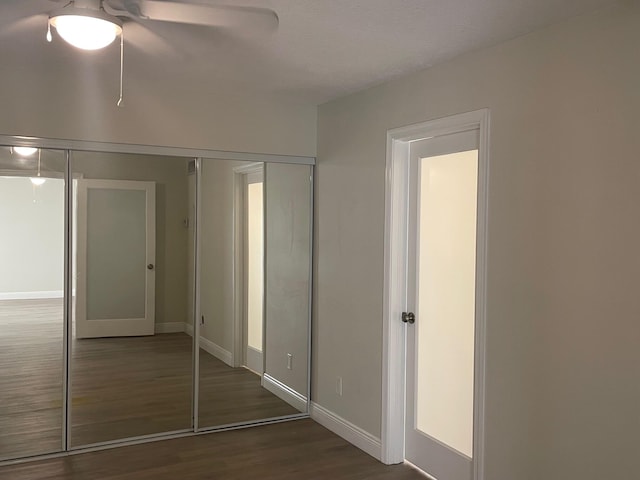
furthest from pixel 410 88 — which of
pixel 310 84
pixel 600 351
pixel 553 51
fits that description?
pixel 600 351

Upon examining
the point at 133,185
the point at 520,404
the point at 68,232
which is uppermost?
the point at 133,185

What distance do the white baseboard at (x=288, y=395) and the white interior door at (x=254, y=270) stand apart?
0.55 ft

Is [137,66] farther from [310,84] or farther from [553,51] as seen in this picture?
[553,51]

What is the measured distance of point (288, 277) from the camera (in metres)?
4.74

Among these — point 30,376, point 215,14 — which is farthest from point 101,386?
point 215,14

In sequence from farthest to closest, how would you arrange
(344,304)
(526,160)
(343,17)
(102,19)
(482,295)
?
(344,304)
(482,295)
(526,160)
(343,17)
(102,19)

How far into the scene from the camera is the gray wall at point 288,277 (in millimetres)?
4684

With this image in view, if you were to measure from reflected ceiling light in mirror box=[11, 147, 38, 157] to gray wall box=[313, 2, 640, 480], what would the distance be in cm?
246

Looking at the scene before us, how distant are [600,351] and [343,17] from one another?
1807 millimetres

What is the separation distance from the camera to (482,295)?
3104mm

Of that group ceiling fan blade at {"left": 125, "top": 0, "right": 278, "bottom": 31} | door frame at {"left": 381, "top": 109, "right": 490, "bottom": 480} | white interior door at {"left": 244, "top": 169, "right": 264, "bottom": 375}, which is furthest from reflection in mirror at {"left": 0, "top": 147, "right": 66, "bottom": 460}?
door frame at {"left": 381, "top": 109, "right": 490, "bottom": 480}

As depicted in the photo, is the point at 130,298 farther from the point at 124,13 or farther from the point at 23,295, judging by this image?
the point at 124,13

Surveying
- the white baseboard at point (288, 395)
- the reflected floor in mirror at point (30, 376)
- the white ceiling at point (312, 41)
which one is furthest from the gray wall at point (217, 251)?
the reflected floor in mirror at point (30, 376)

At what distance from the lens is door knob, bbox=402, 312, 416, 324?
12.4 ft
